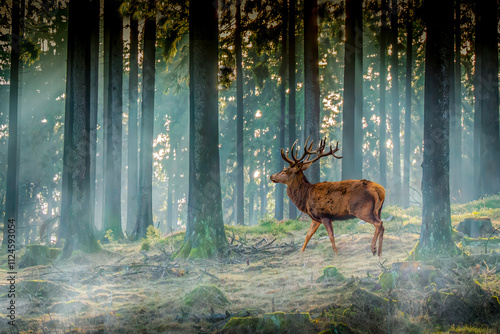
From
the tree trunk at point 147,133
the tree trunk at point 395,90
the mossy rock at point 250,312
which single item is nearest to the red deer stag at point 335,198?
the mossy rock at point 250,312

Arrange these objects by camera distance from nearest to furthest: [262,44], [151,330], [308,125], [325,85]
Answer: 1. [151,330]
2. [308,125]
3. [262,44]
4. [325,85]

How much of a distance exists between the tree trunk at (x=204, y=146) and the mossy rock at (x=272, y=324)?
5140 millimetres

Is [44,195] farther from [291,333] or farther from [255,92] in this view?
[291,333]

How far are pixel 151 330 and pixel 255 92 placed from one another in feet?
83.9

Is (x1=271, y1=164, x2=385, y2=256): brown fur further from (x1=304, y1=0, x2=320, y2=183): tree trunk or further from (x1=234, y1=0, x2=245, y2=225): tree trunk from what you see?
(x1=234, y1=0, x2=245, y2=225): tree trunk

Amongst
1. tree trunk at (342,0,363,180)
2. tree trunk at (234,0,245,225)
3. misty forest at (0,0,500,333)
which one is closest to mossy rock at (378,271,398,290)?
misty forest at (0,0,500,333)

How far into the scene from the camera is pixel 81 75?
11.4 meters

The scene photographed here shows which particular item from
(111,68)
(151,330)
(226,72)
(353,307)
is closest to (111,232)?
(111,68)

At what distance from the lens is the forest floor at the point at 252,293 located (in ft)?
16.9

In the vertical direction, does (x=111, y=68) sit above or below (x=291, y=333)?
above

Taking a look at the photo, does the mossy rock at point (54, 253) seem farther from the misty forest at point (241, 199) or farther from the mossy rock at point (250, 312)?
the mossy rock at point (250, 312)

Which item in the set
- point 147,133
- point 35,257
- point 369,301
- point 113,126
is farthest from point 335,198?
point 113,126

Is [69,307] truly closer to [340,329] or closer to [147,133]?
[340,329]

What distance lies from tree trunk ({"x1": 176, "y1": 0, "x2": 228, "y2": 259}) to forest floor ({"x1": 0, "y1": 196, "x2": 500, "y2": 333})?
0.70m
